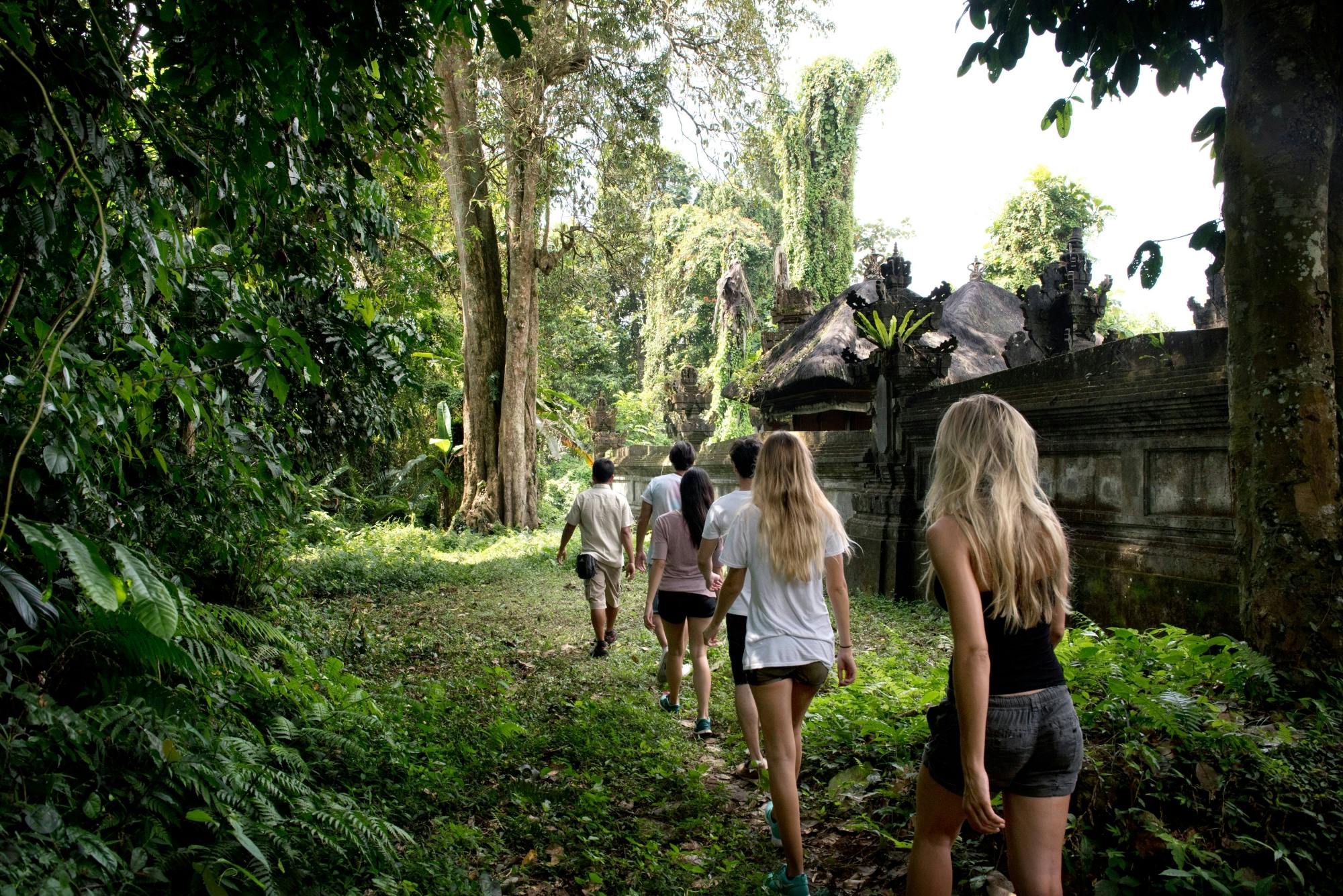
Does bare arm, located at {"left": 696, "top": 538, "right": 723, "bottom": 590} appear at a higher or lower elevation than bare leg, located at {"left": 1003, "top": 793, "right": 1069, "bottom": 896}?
higher

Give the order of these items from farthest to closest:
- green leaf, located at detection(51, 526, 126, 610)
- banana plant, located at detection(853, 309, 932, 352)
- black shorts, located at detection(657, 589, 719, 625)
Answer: banana plant, located at detection(853, 309, 932, 352) → black shorts, located at detection(657, 589, 719, 625) → green leaf, located at detection(51, 526, 126, 610)

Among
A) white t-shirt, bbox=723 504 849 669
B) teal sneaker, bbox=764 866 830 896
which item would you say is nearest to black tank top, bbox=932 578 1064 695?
white t-shirt, bbox=723 504 849 669

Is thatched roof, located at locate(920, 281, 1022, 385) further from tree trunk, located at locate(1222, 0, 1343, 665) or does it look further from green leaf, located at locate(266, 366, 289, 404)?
green leaf, located at locate(266, 366, 289, 404)

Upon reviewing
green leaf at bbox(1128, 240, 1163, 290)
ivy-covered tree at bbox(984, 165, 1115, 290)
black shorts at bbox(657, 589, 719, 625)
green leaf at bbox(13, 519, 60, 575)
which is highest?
ivy-covered tree at bbox(984, 165, 1115, 290)

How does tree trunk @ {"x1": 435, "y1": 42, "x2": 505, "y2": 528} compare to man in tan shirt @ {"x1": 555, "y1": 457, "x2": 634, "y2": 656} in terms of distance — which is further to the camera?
tree trunk @ {"x1": 435, "y1": 42, "x2": 505, "y2": 528}

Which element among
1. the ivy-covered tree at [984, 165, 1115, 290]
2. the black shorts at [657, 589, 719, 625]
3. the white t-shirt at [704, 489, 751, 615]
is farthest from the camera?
the ivy-covered tree at [984, 165, 1115, 290]

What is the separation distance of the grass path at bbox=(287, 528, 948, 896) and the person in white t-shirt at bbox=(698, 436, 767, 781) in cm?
29

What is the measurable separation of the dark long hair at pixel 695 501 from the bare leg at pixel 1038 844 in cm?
334

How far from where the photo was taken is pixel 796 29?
1523 centimetres

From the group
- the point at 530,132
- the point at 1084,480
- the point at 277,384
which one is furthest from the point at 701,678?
the point at 530,132

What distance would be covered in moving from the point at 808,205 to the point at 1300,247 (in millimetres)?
26446

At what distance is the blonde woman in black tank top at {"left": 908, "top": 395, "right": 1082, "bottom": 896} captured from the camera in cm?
244

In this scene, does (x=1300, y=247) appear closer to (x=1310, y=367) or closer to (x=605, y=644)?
(x=1310, y=367)

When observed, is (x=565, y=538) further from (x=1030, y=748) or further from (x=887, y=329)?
(x=887, y=329)
